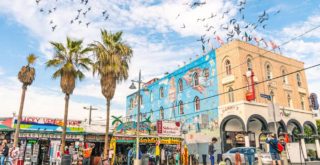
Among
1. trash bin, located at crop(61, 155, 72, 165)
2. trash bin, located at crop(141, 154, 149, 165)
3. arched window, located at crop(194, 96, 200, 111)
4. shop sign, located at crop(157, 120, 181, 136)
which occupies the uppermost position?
arched window, located at crop(194, 96, 200, 111)

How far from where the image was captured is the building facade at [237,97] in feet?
89.9

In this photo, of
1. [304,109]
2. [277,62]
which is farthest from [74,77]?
[304,109]

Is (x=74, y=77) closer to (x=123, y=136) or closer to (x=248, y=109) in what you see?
(x=123, y=136)

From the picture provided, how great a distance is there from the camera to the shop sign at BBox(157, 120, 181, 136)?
2238cm

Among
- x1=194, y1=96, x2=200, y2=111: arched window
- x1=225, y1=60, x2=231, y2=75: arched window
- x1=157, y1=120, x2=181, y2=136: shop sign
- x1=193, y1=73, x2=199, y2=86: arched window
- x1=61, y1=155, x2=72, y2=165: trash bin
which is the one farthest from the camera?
x1=193, y1=73, x2=199, y2=86: arched window

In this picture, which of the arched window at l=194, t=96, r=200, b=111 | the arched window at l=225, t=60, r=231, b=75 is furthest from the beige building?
the arched window at l=194, t=96, r=200, b=111

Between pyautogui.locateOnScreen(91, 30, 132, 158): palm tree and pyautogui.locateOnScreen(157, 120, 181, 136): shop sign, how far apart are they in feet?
16.9

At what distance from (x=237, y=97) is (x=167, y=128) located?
879cm

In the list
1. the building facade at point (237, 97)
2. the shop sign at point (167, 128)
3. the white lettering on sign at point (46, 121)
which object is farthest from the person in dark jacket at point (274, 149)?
the white lettering on sign at point (46, 121)

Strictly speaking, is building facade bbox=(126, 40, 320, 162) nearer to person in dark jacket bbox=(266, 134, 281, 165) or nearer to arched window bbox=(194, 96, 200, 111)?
arched window bbox=(194, 96, 200, 111)

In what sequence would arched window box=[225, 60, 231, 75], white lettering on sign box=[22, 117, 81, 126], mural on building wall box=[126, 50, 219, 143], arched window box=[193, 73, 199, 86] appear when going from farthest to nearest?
1. arched window box=[193, 73, 199, 86]
2. mural on building wall box=[126, 50, 219, 143]
3. arched window box=[225, 60, 231, 75]
4. white lettering on sign box=[22, 117, 81, 126]

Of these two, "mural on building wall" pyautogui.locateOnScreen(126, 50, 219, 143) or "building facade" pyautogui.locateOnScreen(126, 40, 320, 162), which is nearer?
"building facade" pyautogui.locateOnScreen(126, 40, 320, 162)

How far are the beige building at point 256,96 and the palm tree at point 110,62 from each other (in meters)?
11.4

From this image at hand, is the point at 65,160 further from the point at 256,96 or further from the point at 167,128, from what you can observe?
the point at 256,96
